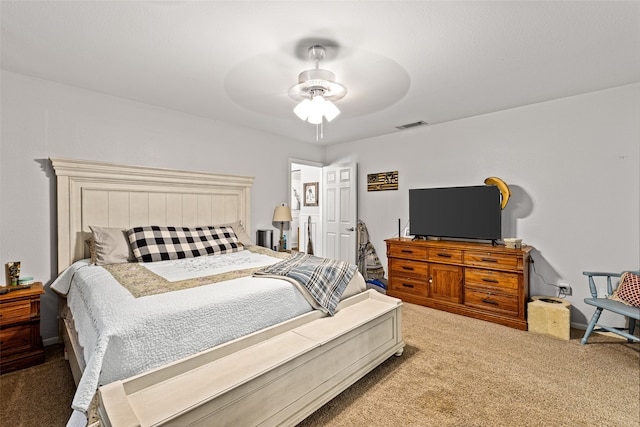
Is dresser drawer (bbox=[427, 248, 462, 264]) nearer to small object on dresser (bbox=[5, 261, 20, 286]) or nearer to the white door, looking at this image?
the white door

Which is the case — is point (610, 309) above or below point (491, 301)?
above

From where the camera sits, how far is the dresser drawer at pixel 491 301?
3.19m

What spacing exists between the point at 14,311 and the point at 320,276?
2320mm

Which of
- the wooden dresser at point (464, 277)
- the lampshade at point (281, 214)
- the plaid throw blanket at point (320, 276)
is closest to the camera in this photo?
the plaid throw blanket at point (320, 276)

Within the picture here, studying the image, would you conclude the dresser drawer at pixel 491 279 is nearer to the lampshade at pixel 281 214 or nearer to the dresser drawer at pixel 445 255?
the dresser drawer at pixel 445 255

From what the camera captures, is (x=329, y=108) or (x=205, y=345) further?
(x=329, y=108)

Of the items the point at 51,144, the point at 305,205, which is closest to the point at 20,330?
the point at 51,144

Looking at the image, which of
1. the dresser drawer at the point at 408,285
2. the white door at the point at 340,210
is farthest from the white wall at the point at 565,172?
the white door at the point at 340,210

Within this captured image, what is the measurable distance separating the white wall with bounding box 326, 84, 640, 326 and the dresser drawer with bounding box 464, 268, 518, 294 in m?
0.50

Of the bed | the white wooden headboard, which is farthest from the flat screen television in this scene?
the white wooden headboard

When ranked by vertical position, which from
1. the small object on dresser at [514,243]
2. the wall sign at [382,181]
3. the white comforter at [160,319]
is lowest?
the white comforter at [160,319]

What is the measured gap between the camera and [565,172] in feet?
10.6

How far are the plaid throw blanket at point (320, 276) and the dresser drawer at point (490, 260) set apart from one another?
1.67 metres

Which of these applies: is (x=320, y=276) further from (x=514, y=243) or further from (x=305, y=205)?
(x=305, y=205)
